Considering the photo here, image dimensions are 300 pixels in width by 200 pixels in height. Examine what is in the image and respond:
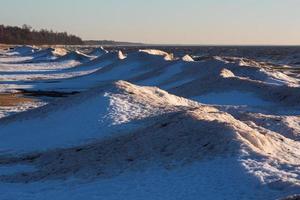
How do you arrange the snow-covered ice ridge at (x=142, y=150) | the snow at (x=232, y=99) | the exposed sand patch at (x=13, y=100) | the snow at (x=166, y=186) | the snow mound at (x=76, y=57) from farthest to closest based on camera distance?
the snow mound at (x=76, y=57) → the exposed sand patch at (x=13, y=100) → the snow at (x=232, y=99) → the snow-covered ice ridge at (x=142, y=150) → the snow at (x=166, y=186)

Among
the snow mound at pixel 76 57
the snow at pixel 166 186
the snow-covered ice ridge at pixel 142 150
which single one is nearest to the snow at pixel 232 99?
the snow-covered ice ridge at pixel 142 150

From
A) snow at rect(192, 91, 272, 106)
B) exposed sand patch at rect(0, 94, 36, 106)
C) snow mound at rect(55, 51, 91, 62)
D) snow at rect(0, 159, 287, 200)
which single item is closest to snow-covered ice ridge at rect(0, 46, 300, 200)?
snow at rect(0, 159, 287, 200)

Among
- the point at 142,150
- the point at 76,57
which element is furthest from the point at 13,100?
the point at 76,57

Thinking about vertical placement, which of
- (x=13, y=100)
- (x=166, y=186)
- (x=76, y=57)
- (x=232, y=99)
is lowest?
(x=76, y=57)

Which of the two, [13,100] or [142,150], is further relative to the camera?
[13,100]

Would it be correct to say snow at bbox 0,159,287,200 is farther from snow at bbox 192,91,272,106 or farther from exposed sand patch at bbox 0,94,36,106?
exposed sand patch at bbox 0,94,36,106

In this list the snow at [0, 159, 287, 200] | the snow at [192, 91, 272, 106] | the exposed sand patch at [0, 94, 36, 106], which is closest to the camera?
the snow at [0, 159, 287, 200]

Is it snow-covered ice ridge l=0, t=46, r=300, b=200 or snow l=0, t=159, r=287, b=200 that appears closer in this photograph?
snow l=0, t=159, r=287, b=200

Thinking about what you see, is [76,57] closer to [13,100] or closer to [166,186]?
[13,100]

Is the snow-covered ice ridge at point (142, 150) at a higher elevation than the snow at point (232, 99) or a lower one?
higher

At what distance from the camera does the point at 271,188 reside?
44.1 ft

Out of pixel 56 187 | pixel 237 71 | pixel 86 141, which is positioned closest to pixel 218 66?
pixel 237 71

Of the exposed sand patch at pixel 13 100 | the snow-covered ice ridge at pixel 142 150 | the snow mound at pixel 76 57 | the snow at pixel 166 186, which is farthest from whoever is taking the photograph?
the snow mound at pixel 76 57

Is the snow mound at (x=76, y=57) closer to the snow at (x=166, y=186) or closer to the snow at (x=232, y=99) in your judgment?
the snow at (x=232, y=99)
